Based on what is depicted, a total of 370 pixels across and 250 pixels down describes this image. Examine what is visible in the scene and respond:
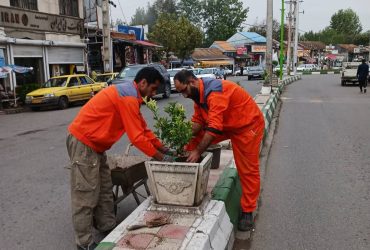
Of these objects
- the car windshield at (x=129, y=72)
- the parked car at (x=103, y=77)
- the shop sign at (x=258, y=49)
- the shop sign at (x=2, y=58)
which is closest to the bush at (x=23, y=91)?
the shop sign at (x=2, y=58)

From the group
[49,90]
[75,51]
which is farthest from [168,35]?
[49,90]

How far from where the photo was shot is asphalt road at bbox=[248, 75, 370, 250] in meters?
4.23

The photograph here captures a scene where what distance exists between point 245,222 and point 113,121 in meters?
1.78

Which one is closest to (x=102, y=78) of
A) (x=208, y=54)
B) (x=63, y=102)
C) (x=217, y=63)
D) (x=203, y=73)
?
(x=63, y=102)

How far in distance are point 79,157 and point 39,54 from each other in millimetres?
20140

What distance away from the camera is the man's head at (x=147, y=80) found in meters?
3.71

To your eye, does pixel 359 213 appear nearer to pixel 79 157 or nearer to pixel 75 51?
pixel 79 157

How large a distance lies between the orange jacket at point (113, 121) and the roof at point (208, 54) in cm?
5787

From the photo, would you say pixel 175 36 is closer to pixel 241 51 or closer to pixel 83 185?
pixel 241 51

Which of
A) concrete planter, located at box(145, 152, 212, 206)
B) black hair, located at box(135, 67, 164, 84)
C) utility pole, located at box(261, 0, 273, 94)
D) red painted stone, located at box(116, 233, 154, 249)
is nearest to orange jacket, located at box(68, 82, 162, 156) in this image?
black hair, located at box(135, 67, 164, 84)

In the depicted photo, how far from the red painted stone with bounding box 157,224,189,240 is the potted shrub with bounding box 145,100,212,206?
0.33m

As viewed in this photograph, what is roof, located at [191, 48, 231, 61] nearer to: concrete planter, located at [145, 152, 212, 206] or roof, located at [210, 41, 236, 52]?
roof, located at [210, 41, 236, 52]

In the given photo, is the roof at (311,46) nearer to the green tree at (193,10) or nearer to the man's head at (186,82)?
the green tree at (193,10)

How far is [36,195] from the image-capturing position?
561cm
